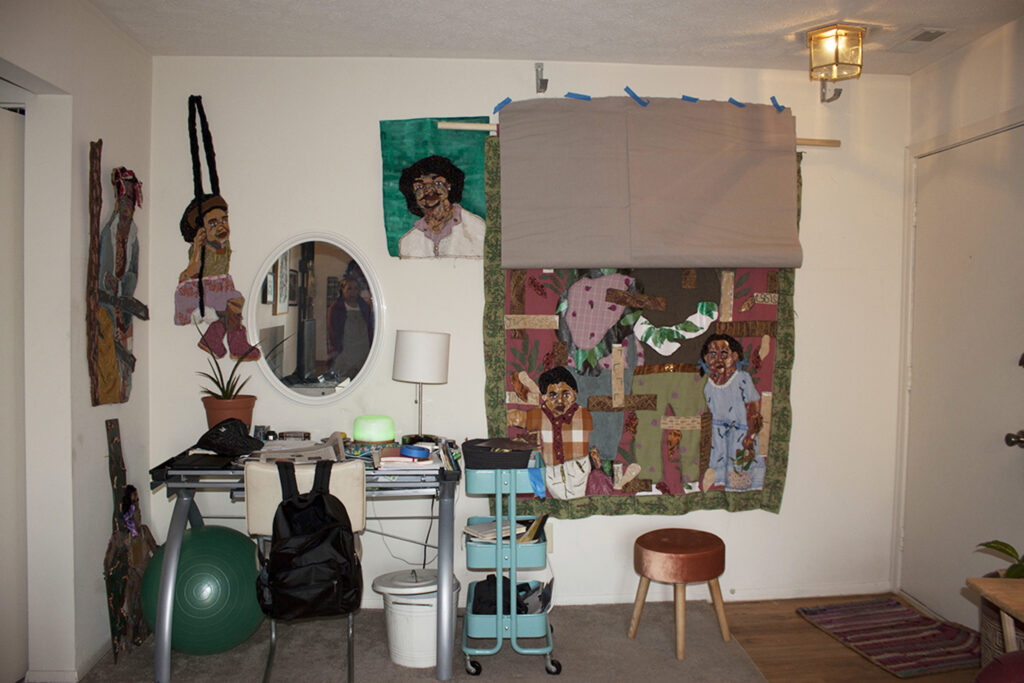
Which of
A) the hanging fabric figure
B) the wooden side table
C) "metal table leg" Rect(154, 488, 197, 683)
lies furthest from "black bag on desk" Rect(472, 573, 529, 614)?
the wooden side table

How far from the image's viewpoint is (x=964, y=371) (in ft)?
10.9

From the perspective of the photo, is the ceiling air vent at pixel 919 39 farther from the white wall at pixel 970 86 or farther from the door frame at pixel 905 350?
the door frame at pixel 905 350

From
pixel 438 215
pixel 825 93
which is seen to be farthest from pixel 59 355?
pixel 825 93

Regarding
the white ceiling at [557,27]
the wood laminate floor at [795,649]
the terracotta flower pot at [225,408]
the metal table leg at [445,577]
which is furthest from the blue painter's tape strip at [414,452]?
the white ceiling at [557,27]

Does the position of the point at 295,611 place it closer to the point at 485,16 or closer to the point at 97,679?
the point at 97,679

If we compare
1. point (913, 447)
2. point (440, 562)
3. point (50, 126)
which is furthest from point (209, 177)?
point (913, 447)

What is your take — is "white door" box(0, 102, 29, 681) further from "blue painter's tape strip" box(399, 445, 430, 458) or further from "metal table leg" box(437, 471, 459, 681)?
"metal table leg" box(437, 471, 459, 681)

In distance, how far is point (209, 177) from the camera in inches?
135

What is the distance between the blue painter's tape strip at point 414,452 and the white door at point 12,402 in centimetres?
151

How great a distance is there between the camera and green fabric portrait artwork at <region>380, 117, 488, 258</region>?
3430mm

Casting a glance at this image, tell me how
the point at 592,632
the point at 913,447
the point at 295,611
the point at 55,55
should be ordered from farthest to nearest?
the point at 913,447 → the point at 592,632 → the point at 55,55 → the point at 295,611

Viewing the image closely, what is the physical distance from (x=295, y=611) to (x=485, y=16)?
245 centimetres

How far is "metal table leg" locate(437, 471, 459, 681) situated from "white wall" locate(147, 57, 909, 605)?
66cm

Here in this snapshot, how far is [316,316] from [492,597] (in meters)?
1.56
